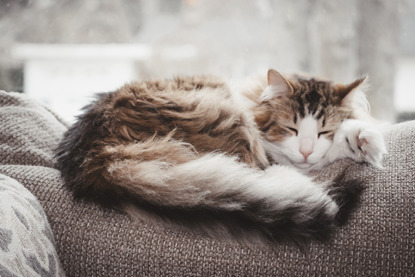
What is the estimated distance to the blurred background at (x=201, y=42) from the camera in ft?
8.05

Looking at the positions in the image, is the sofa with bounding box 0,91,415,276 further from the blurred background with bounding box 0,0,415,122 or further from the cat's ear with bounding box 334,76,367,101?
the blurred background with bounding box 0,0,415,122

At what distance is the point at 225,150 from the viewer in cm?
123

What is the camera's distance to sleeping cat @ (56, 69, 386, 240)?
0.93 metres

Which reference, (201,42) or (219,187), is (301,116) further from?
(201,42)

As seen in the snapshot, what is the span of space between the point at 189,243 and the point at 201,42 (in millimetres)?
1771

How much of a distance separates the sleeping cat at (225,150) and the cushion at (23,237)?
0.47ft

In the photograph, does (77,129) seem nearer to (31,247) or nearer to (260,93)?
(31,247)

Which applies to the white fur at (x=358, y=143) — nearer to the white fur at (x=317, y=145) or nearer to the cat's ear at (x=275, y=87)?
the white fur at (x=317, y=145)

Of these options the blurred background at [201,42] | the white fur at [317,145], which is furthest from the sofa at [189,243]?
the blurred background at [201,42]

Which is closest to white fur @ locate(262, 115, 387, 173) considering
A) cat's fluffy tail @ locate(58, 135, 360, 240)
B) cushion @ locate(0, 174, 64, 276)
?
cat's fluffy tail @ locate(58, 135, 360, 240)

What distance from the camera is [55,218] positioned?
1050 mm

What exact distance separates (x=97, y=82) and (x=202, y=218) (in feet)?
6.14

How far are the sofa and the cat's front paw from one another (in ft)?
0.12

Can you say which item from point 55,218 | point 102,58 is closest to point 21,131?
point 55,218
